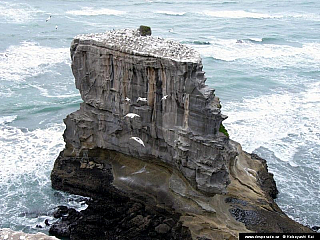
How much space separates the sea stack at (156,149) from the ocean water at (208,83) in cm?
309

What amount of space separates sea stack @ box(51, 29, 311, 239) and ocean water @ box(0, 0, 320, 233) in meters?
3.09

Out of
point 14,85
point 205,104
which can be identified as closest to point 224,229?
point 205,104

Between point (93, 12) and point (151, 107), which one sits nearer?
point (151, 107)

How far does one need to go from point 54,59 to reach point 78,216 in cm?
3435

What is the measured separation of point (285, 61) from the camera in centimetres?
5959

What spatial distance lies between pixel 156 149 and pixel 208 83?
24635 millimetres

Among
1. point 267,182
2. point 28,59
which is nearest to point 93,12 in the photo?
point 28,59

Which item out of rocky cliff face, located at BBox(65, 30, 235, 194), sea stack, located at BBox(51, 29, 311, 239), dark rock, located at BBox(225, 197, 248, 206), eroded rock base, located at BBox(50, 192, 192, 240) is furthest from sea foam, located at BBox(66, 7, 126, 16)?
dark rock, located at BBox(225, 197, 248, 206)

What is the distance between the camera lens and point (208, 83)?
49906mm

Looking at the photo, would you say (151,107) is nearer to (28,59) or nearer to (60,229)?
(60,229)

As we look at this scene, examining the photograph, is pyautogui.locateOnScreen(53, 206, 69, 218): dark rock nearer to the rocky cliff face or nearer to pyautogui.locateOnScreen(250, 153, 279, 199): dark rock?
the rocky cliff face

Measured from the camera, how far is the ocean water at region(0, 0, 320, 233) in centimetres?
3133

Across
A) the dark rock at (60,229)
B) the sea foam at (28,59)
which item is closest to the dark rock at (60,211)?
the dark rock at (60,229)

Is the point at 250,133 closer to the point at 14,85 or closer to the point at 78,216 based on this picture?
the point at 78,216
